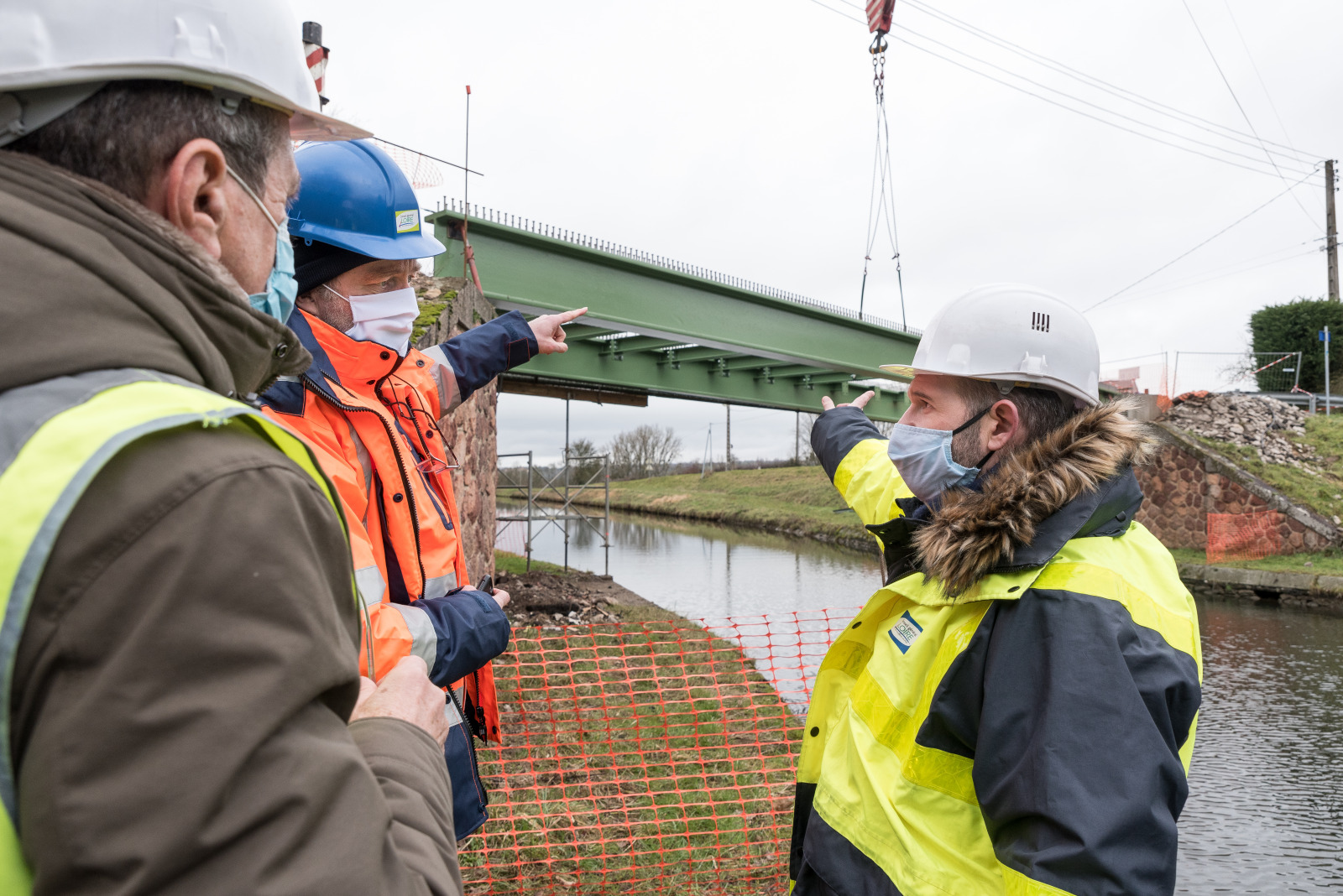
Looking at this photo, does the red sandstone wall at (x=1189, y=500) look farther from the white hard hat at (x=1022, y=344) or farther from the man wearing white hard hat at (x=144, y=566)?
the man wearing white hard hat at (x=144, y=566)

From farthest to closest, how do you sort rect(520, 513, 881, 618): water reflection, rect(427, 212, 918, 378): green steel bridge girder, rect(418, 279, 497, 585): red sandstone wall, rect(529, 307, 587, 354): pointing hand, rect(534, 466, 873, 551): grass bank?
rect(534, 466, 873, 551): grass bank < rect(520, 513, 881, 618): water reflection < rect(427, 212, 918, 378): green steel bridge girder < rect(418, 279, 497, 585): red sandstone wall < rect(529, 307, 587, 354): pointing hand

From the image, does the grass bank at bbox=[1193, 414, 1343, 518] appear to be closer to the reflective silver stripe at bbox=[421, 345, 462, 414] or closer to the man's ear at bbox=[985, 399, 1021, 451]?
the man's ear at bbox=[985, 399, 1021, 451]

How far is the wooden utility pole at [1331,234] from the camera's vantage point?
27922 millimetres

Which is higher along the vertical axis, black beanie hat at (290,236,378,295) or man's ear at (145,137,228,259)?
black beanie hat at (290,236,378,295)

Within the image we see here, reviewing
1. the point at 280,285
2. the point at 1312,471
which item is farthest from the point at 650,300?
the point at 1312,471

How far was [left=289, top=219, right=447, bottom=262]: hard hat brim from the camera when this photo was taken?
2408 millimetres

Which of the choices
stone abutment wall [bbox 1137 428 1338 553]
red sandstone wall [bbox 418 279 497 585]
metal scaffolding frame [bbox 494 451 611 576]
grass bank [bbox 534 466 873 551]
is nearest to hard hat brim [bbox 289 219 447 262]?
red sandstone wall [bbox 418 279 497 585]

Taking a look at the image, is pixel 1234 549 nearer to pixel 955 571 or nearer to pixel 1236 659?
pixel 1236 659

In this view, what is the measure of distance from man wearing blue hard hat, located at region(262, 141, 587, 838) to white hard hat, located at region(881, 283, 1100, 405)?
150 centimetres

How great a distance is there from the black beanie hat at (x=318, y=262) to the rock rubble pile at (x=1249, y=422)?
70.6ft

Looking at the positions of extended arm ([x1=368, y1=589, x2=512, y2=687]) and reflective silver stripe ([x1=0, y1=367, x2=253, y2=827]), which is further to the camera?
extended arm ([x1=368, y1=589, x2=512, y2=687])

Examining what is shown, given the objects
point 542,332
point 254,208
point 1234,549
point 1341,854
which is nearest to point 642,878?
point 542,332

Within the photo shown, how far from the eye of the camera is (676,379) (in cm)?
1005

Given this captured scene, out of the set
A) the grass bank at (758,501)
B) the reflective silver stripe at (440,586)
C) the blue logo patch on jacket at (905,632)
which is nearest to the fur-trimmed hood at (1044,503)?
the blue logo patch on jacket at (905,632)
